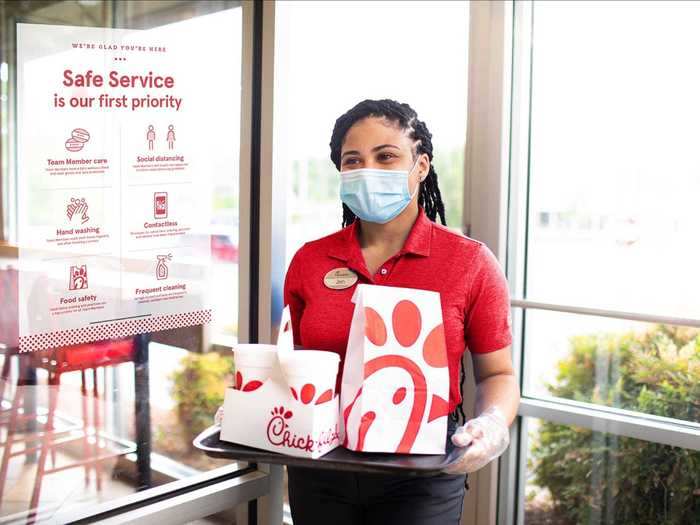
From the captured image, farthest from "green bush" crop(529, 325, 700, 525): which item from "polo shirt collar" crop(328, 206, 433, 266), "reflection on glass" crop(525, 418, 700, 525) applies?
"polo shirt collar" crop(328, 206, 433, 266)

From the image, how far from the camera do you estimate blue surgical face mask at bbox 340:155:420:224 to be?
1.56m

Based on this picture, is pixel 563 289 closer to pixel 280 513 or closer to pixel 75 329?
pixel 280 513

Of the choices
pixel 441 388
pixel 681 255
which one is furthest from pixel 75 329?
pixel 681 255

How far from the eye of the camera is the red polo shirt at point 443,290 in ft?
4.95

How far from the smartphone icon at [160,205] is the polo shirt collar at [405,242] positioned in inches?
24.5

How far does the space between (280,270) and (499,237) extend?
2.53ft

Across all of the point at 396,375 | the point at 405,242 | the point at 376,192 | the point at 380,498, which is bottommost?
the point at 380,498

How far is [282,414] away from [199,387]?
102 cm

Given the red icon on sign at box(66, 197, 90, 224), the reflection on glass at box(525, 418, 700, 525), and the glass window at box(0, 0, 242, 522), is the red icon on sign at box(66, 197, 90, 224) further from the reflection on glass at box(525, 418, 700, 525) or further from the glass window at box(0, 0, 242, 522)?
the reflection on glass at box(525, 418, 700, 525)

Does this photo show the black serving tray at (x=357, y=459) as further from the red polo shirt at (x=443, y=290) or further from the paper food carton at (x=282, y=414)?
the red polo shirt at (x=443, y=290)

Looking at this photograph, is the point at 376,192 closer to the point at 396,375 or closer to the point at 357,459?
the point at 396,375

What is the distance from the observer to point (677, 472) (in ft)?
7.35

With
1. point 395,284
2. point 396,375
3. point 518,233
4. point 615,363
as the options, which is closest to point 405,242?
point 395,284

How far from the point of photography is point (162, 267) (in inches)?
80.4
